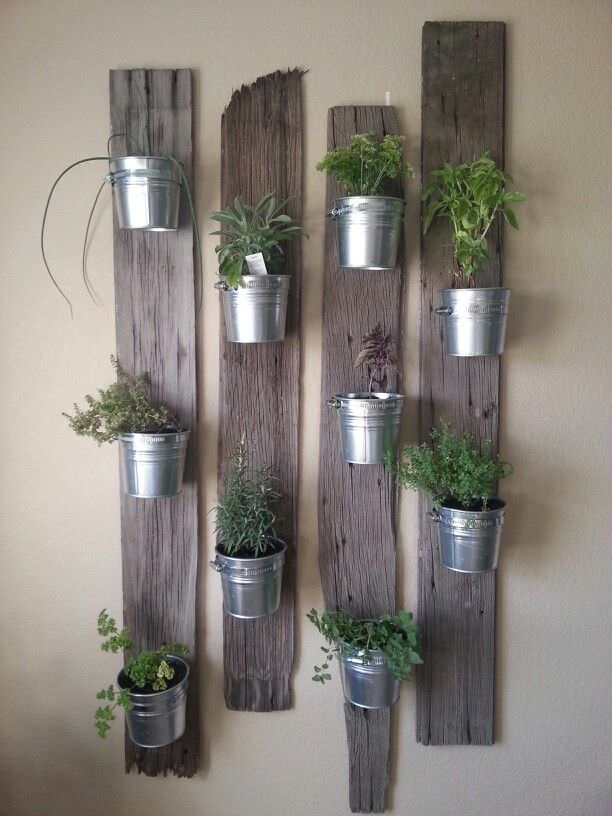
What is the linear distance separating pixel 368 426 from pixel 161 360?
2.27 ft

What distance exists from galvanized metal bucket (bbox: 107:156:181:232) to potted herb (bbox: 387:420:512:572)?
0.95 metres

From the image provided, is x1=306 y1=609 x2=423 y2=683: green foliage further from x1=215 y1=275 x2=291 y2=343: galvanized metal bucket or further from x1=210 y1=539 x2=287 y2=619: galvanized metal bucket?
x1=215 y1=275 x2=291 y2=343: galvanized metal bucket

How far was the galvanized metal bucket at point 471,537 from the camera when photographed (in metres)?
1.57

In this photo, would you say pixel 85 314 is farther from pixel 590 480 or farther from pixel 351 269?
pixel 590 480

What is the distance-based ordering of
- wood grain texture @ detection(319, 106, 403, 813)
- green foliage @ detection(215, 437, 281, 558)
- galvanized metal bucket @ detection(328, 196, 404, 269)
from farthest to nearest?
→ wood grain texture @ detection(319, 106, 403, 813) < green foliage @ detection(215, 437, 281, 558) < galvanized metal bucket @ detection(328, 196, 404, 269)

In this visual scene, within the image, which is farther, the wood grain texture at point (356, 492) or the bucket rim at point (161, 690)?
the wood grain texture at point (356, 492)

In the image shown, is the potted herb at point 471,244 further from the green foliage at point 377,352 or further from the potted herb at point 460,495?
the potted herb at point 460,495

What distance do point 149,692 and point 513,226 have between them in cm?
173

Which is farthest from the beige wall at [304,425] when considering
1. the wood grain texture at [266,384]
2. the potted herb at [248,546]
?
the potted herb at [248,546]

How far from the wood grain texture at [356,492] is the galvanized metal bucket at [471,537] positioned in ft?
0.76

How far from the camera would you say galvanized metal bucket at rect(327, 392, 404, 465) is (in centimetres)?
155

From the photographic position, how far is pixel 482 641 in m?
1.81

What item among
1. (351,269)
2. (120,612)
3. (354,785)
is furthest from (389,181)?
(354,785)

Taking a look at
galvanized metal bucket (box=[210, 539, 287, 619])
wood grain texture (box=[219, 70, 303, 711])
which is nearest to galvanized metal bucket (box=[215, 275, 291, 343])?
wood grain texture (box=[219, 70, 303, 711])
